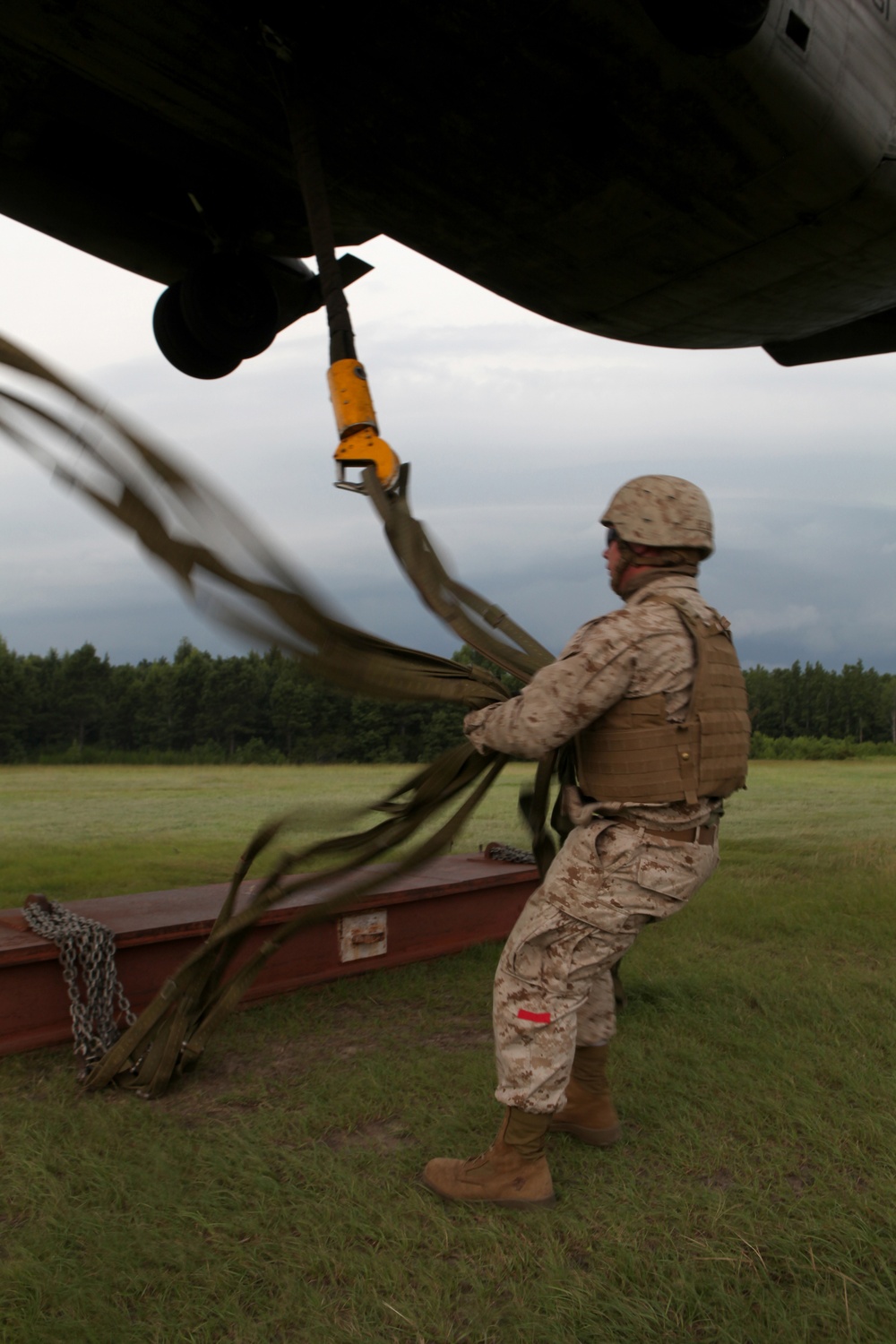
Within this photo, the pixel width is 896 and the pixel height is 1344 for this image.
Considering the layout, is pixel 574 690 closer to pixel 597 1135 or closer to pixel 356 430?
pixel 356 430

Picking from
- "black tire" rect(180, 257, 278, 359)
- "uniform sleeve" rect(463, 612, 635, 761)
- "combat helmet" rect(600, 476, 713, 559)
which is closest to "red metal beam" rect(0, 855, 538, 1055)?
"uniform sleeve" rect(463, 612, 635, 761)

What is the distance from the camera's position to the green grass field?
199 centimetres

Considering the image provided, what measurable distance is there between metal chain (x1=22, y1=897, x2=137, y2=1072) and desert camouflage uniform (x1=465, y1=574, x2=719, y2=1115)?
1493 mm

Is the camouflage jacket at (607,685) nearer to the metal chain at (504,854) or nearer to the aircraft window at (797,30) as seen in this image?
the aircraft window at (797,30)

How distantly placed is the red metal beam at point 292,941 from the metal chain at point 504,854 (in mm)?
59

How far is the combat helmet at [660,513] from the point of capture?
266 cm

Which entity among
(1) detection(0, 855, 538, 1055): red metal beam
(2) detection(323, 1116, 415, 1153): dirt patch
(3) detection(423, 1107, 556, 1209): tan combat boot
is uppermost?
(1) detection(0, 855, 538, 1055): red metal beam

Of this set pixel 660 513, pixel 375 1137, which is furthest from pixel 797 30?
pixel 375 1137

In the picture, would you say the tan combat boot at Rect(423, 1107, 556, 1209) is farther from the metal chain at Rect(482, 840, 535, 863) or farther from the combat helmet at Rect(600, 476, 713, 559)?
the metal chain at Rect(482, 840, 535, 863)

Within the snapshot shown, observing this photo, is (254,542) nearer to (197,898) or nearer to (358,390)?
(358,390)

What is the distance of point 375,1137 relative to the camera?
2.83 m

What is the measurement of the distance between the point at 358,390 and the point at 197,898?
2474mm

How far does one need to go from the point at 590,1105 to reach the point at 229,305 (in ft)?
12.5

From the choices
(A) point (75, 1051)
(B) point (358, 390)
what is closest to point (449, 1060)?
(A) point (75, 1051)
